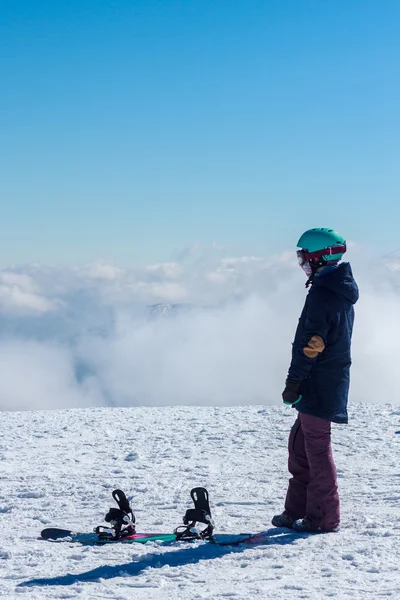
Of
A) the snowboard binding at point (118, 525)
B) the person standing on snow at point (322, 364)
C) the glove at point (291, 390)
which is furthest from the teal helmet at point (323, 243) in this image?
the snowboard binding at point (118, 525)

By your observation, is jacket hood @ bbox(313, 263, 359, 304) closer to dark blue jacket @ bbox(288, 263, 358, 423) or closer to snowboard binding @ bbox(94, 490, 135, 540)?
dark blue jacket @ bbox(288, 263, 358, 423)

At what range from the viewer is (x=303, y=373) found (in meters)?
4.80

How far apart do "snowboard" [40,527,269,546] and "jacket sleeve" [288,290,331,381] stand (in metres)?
1.28

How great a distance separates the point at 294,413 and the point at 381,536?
21.5 ft

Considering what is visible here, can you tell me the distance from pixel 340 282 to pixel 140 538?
2538 millimetres

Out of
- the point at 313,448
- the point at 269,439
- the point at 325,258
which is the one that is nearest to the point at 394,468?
the point at 269,439

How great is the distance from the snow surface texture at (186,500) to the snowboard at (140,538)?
98 millimetres

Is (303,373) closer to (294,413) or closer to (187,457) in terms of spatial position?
(187,457)

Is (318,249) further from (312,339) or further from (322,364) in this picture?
(322,364)

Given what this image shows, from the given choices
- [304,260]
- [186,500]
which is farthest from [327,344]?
A: [186,500]

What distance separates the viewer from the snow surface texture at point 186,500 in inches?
150

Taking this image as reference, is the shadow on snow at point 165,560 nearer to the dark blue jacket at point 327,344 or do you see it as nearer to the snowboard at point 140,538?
the snowboard at point 140,538

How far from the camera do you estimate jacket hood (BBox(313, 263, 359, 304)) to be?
483cm

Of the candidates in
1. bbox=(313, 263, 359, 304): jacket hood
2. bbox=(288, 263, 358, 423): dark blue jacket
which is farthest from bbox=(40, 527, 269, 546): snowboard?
bbox=(313, 263, 359, 304): jacket hood
